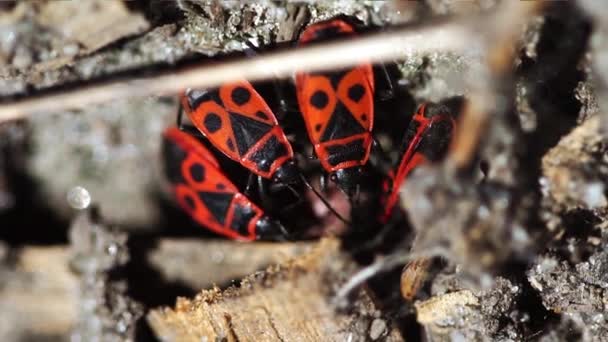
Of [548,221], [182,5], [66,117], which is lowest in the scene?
[548,221]

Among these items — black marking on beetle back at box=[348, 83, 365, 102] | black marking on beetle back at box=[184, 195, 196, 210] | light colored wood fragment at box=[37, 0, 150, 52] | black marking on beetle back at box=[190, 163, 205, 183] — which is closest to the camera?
light colored wood fragment at box=[37, 0, 150, 52]

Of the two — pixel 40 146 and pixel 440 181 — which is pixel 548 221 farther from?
pixel 40 146

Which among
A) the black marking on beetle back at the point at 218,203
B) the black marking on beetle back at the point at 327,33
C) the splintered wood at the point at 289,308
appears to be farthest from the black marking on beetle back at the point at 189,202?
the black marking on beetle back at the point at 327,33

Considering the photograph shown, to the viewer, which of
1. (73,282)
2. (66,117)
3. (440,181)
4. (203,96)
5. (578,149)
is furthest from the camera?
(66,117)

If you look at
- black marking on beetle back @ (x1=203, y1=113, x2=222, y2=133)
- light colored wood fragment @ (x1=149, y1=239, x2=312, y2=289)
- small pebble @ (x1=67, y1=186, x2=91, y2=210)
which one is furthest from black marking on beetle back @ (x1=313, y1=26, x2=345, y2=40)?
small pebble @ (x1=67, y1=186, x2=91, y2=210)

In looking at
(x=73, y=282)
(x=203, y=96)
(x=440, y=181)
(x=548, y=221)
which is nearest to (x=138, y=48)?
(x=203, y=96)

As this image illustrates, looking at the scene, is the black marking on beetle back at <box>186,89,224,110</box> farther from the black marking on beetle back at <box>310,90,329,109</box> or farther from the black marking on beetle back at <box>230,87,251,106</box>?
the black marking on beetle back at <box>310,90,329,109</box>

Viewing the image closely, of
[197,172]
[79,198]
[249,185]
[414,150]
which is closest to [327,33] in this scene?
[414,150]

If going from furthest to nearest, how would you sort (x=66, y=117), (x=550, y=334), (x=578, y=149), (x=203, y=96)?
(x=66, y=117) < (x=203, y=96) < (x=550, y=334) < (x=578, y=149)
